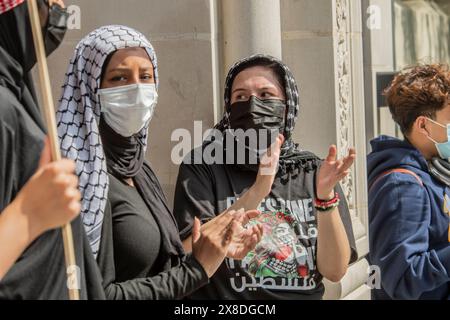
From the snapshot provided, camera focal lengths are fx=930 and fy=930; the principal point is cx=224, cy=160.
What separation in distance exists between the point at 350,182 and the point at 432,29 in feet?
17.8

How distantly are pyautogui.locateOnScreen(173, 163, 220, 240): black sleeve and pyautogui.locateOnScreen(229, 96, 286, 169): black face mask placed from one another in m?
0.16

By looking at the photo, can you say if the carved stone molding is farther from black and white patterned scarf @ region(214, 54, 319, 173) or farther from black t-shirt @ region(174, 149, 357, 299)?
black t-shirt @ region(174, 149, 357, 299)

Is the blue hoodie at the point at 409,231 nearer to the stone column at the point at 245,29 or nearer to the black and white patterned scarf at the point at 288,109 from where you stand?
the black and white patterned scarf at the point at 288,109

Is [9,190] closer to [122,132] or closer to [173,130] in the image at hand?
[122,132]

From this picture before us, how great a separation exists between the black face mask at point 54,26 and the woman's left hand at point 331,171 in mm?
1015

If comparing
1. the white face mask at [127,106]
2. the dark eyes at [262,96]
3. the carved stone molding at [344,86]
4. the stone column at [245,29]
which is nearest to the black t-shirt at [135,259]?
the white face mask at [127,106]

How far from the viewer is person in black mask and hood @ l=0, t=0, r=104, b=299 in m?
1.87

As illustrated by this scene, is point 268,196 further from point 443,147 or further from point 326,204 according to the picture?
point 443,147

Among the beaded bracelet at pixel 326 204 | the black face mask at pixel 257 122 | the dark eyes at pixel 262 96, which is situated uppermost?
the dark eyes at pixel 262 96

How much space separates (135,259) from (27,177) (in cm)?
59

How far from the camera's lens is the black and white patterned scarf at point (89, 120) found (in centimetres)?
252

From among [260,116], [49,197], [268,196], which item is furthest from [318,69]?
[49,197]

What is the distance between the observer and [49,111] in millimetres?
1919

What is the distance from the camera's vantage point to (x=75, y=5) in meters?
3.71
